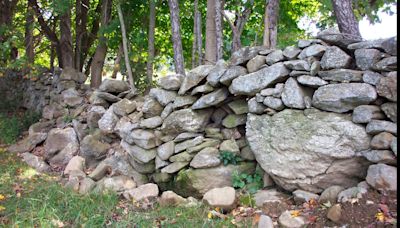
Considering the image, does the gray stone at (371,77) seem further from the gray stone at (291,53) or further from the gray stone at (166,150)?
the gray stone at (166,150)

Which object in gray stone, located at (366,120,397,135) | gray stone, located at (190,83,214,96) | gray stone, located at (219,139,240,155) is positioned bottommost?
gray stone, located at (219,139,240,155)

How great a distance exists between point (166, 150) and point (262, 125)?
Answer: 4.63ft

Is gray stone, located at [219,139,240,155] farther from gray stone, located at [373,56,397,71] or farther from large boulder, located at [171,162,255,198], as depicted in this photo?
gray stone, located at [373,56,397,71]

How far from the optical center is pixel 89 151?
611 cm

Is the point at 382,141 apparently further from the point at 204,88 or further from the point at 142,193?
the point at 142,193


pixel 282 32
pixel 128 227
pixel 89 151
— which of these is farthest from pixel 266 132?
pixel 282 32

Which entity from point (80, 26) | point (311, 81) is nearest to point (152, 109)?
point (311, 81)

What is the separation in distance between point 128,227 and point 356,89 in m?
2.61

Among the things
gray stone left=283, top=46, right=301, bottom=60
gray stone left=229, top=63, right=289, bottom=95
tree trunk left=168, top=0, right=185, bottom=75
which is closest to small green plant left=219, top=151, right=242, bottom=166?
gray stone left=229, top=63, right=289, bottom=95

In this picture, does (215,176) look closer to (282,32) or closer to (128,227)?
(128,227)

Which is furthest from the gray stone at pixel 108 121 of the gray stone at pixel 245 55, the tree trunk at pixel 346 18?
the tree trunk at pixel 346 18

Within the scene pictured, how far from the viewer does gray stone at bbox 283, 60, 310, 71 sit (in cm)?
395

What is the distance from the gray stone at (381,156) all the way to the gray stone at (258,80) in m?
1.21

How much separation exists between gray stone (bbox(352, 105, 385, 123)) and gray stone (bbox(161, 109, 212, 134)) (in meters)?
1.98
